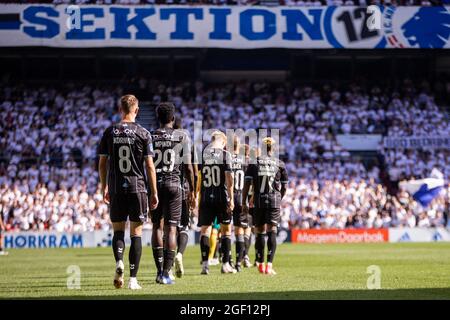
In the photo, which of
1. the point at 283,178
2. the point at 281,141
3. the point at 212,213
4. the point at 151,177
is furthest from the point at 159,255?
the point at 281,141

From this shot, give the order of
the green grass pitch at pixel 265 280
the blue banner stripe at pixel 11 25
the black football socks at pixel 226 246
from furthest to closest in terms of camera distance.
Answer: the blue banner stripe at pixel 11 25 < the black football socks at pixel 226 246 < the green grass pitch at pixel 265 280

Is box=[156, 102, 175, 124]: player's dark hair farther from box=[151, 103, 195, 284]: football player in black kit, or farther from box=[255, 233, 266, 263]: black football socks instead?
box=[255, 233, 266, 263]: black football socks

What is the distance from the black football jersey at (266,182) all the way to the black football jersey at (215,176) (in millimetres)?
649

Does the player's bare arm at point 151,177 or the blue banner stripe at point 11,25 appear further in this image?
the blue banner stripe at point 11,25

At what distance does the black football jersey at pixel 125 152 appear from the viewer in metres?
13.2

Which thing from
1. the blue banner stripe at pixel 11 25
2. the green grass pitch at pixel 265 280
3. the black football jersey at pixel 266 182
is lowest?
the green grass pitch at pixel 265 280

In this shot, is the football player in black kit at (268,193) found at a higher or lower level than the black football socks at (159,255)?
higher

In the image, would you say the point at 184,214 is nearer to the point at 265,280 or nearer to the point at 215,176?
the point at 215,176

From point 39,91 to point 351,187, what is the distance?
51.5ft

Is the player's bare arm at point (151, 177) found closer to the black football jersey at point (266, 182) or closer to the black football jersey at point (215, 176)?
the black football jersey at point (215, 176)

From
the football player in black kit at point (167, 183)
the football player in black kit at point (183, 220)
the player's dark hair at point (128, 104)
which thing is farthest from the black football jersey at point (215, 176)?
the player's dark hair at point (128, 104)

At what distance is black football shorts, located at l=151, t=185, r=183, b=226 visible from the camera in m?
14.3

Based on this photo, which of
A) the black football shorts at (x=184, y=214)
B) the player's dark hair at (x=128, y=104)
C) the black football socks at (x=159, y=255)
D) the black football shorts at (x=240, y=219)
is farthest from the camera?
the black football shorts at (x=240, y=219)
